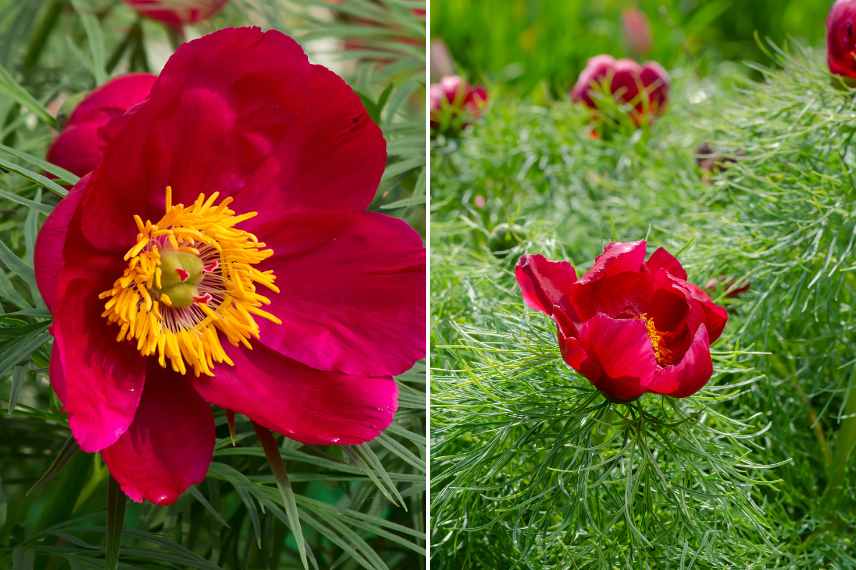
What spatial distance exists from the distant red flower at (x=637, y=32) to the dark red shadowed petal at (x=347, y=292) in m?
0.72

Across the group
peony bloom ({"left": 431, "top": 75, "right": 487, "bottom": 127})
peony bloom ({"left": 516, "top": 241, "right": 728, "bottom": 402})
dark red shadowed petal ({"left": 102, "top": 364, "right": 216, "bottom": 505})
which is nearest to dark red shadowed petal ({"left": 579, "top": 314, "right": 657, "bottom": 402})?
peony bloom ({"left": 516, "top": 241, "right": 728, "bottom": 402})

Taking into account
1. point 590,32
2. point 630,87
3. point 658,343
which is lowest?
point 590,32

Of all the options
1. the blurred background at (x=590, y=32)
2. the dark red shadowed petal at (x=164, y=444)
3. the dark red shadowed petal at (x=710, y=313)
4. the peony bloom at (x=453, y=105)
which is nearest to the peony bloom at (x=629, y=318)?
the dark red shadowed petal at (x=710, y=313)

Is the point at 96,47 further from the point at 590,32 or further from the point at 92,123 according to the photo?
the point at 590,32

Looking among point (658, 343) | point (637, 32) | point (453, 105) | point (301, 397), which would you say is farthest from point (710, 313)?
point (637, 32)

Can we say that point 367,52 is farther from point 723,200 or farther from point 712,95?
point 712,95

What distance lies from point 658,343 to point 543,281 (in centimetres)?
4

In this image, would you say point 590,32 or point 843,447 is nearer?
point 843,447

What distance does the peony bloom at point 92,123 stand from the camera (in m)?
0.29

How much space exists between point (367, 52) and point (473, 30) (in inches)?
22.2

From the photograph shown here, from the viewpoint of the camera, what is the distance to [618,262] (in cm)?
33

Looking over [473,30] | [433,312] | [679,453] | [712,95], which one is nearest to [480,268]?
[433,312]

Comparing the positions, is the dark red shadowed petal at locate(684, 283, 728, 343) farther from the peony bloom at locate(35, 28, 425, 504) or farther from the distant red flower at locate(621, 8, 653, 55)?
the distant red flower at locate(621, 8, 653, 55)

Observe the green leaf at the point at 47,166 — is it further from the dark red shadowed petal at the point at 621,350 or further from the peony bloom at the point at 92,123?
the dark red shadowed petal at the point at 621,350
